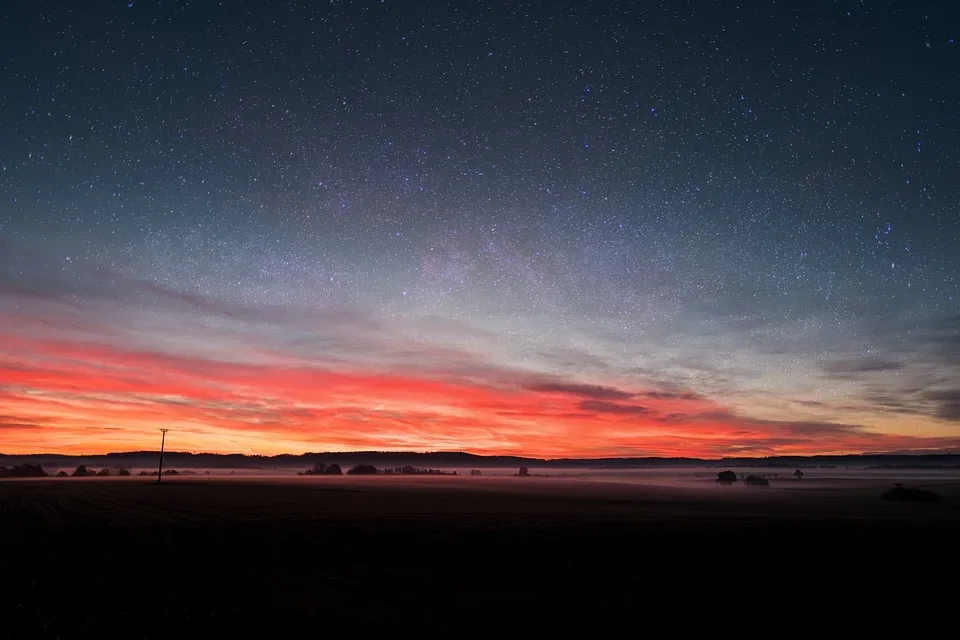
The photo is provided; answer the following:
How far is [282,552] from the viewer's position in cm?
2169

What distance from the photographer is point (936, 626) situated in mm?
12703

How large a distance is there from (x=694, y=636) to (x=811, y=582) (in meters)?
7.62

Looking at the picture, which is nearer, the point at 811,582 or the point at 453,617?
the point at 453,617

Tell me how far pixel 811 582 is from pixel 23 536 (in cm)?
2933

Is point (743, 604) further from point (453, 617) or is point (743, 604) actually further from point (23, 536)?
point (23, 536)

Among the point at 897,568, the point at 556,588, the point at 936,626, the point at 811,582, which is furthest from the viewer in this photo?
the point at 897,568

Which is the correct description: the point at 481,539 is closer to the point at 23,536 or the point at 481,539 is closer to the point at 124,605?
the point at 124,605

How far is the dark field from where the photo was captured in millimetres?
12547

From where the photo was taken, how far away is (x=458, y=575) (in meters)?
17.7

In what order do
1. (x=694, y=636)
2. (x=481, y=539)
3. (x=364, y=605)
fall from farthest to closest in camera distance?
(x=481, y=539) < (x=364, y=605) < (x=694, y=636)

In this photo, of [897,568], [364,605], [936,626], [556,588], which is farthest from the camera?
[897,568]

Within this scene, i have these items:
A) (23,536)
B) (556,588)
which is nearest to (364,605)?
(556,588)

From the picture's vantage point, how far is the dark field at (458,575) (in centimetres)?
1255

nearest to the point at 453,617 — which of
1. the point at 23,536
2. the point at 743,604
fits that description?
the point at 743,604
